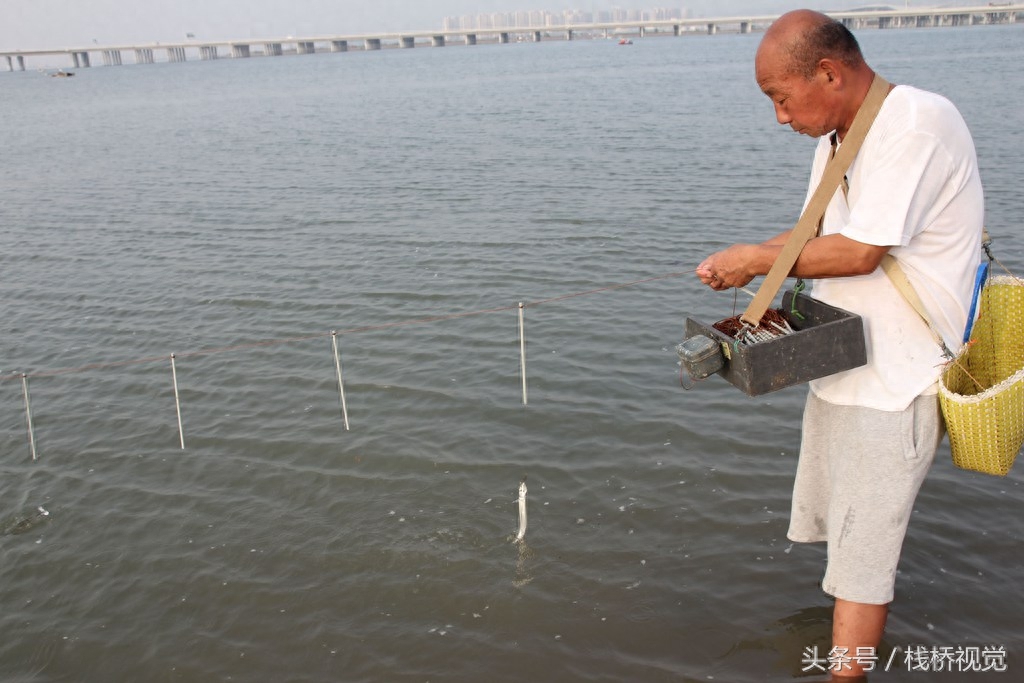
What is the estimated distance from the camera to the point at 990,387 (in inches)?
131

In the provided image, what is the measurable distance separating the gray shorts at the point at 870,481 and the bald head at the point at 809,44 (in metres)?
1.26

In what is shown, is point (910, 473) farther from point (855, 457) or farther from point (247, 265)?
point (247, 265)

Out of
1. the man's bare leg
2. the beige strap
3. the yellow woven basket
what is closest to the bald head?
the beige strap

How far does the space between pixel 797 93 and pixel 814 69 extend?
10 cm

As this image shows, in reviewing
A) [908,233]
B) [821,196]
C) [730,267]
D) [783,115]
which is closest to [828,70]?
[783,115]

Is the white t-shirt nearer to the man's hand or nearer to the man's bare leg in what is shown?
the man's hand

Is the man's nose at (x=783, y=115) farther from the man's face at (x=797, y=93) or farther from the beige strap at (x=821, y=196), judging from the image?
the beige strap at (x=821, y=196)

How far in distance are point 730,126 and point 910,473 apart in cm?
2617

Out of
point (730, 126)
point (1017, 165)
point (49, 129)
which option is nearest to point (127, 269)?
point (1017, 165)

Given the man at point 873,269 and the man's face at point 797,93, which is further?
the man's face at point 797,93

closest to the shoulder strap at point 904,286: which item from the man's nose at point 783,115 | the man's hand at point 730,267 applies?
the man's hand at point 730,267

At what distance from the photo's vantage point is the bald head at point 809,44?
2.87 m

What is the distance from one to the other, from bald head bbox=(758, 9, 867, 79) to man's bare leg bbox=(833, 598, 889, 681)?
2.06m

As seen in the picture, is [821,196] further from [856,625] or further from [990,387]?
[856,625]
